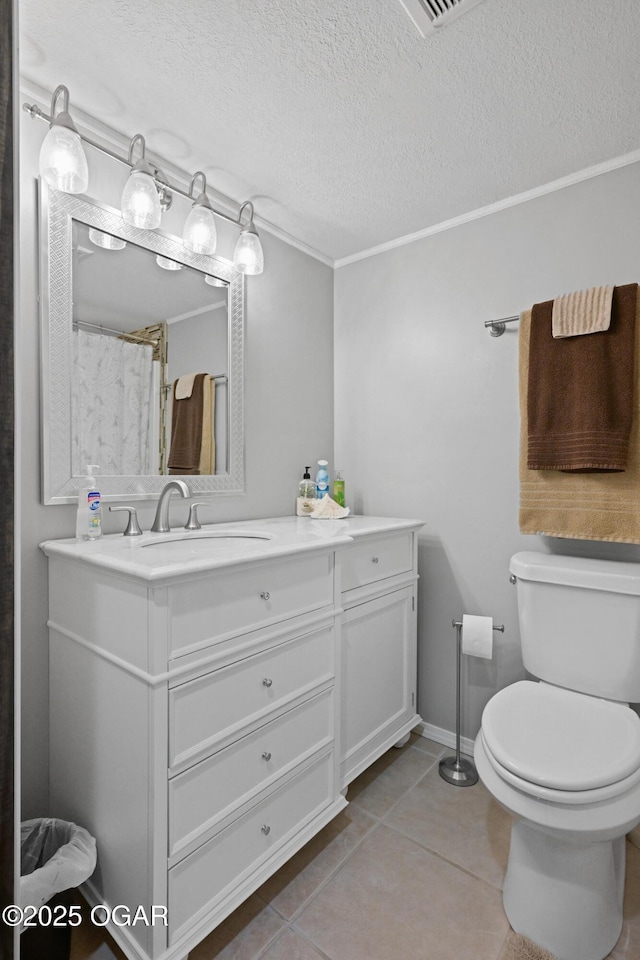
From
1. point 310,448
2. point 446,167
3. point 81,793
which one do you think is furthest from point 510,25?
point 81,793

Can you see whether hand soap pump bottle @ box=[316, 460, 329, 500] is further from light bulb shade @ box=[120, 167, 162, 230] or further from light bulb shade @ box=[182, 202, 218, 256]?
light bulb shade @ box=[120, 167, 162, 230]

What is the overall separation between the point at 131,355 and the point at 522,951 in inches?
76.0

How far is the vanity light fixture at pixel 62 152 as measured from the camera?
122cm

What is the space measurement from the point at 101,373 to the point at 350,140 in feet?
3.56

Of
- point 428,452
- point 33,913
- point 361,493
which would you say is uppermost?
point 428,452

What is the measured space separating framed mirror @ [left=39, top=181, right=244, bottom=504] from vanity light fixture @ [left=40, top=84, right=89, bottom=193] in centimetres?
11

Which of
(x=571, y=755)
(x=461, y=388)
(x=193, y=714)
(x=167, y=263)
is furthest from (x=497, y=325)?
(x=193, y=714)

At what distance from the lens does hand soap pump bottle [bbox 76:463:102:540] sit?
1.35 m

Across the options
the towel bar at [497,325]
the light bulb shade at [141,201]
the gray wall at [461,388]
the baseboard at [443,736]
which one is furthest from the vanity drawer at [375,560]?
the light bulb shade at [141,201]

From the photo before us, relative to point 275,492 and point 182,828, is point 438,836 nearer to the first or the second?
point 182,828

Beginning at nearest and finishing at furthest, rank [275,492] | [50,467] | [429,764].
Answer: [50,467] < [429,764] < [275,492]

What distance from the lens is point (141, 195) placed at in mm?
1406

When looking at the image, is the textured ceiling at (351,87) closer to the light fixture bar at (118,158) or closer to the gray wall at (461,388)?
the light fixture bar at (118,158)

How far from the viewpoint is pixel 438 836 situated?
1556mm
